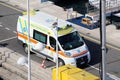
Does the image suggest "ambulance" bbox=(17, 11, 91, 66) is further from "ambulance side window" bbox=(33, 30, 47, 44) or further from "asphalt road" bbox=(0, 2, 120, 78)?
"asphalt road" bbox=(0, 2, 120, 78)

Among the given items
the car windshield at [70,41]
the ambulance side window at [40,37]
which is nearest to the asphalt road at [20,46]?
the ambulance side window at [40,37]

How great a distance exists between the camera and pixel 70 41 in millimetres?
24547

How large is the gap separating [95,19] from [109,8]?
2064 mm

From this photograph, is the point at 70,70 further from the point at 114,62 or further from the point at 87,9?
the point at 87,9

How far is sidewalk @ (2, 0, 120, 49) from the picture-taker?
28.5 m

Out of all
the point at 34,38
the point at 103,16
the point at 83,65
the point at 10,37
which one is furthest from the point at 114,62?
the point at 103,16

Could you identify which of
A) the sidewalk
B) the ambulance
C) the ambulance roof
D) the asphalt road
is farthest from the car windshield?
the sidewalk

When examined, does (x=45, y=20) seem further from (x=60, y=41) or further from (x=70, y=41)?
(x=70, y=41)

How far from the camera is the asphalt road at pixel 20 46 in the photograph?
24.8 metres

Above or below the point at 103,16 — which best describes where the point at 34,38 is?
below

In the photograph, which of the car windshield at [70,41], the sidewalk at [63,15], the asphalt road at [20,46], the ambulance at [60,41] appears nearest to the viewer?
the ambulance at [60,41]

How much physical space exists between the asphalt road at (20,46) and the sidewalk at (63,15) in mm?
904

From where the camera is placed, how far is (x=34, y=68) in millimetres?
23297

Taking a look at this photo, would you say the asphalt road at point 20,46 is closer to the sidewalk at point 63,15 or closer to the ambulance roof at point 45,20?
the sidewalk at point 63,15
